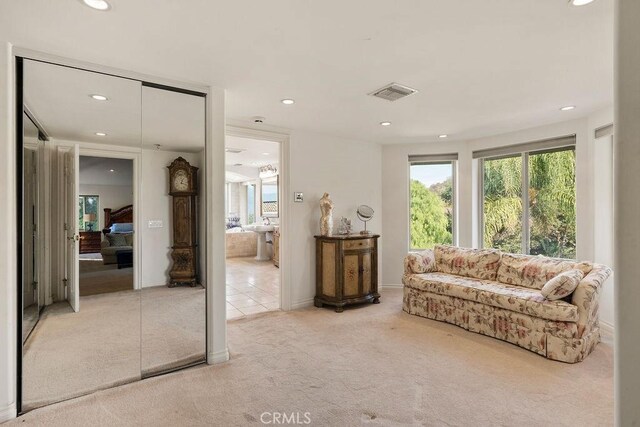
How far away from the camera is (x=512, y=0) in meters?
1.65

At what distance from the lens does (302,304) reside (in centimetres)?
427

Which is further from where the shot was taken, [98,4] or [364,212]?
[364,212]

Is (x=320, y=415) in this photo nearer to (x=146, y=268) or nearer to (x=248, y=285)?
(x=146, y=268)

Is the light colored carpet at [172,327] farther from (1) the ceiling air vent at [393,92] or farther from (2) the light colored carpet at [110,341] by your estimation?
(1) the ceiling air vent at [393,92]

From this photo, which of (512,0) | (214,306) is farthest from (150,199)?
(512,0)

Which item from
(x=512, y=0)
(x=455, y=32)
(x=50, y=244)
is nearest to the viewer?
(x=512, y=0)

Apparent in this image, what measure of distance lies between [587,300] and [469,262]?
4.36 feet

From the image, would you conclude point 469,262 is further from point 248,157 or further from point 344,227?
point 248,157

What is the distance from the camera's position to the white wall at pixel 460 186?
12.5ft

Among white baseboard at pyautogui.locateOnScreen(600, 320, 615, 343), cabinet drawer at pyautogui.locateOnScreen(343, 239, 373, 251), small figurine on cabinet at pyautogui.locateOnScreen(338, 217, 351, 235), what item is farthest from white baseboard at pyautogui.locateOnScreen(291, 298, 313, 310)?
white baseboard at pyautogui.locateOnScreen(600, 320, 615, 343)

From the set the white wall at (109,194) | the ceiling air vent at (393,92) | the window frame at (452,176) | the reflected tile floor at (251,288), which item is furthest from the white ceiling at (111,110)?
the window frame at (452,176)

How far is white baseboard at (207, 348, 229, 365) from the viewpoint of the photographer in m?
2.72

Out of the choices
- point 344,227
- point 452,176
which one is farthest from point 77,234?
point 452,176

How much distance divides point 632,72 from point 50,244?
3.07 metres
